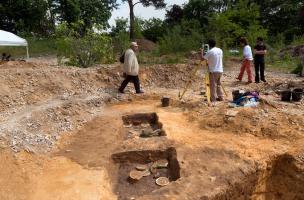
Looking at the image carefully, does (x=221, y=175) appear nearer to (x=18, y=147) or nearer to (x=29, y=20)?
(x=18, y=147)

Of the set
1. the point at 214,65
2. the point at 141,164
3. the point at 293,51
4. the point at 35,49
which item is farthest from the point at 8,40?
the point at 293,51

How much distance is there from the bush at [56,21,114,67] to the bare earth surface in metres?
3.98

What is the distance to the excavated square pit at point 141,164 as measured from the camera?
6199 millimetres

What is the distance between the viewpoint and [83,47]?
572 inches

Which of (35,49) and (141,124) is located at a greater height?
(35,49)

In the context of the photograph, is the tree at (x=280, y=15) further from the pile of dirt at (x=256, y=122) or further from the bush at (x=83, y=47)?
the pile of dirt at (x=256, y=122)

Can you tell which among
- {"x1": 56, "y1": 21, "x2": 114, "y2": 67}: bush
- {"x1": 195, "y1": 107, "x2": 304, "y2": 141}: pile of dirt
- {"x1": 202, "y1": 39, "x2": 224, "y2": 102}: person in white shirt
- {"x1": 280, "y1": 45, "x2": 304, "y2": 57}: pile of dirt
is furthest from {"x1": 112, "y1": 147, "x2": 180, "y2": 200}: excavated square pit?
{"x1": 280, "y1": 45, "x2": 304, "y2": 57}: pile of dirt

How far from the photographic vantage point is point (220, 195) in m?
5.69

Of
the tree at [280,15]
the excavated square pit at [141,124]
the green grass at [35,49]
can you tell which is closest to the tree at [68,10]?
the green grass at [35,49]

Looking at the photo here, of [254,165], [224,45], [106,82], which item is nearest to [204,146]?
[254,165]

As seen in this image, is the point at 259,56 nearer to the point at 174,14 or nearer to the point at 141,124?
the point at 141,124

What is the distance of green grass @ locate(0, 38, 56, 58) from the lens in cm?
2456

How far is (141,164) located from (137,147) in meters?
0.35

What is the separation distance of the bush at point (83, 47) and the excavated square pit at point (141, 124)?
5.94 metres
